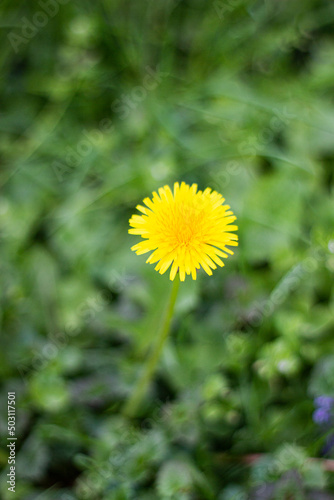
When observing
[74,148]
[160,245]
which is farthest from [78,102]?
[160,245]

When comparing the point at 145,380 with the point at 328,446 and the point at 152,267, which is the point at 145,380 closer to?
the point at 152,267

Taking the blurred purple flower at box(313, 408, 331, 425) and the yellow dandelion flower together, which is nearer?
the yellow dandelion flower

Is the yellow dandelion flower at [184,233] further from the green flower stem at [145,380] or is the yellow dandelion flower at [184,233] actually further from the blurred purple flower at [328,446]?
the blurred purple flower at [328,446]

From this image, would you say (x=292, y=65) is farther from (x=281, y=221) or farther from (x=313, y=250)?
(x=313, y=250)

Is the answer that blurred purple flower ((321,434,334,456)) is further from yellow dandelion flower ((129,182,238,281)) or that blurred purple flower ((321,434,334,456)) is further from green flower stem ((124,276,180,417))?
yellow dandelion flower ((129,182,238,281))

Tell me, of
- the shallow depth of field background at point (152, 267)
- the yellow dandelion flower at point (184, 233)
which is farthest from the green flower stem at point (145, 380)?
the yellow dandelion flower at point (184, 233)

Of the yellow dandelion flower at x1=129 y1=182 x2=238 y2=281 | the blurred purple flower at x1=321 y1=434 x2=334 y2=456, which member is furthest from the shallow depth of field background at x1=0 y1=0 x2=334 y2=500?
the yellow dandelion flower at x1=129 y1=182 x2=238 y2=281

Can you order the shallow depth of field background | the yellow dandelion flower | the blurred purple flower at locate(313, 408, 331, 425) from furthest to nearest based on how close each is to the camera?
the shallow depth of field background → the blurred purple flower at locate(313, 408, 331, 425) → the yellow dandelion flower

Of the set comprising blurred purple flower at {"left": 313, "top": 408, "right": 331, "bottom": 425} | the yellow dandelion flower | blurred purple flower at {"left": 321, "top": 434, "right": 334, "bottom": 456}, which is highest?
the yellow dandelion flower
